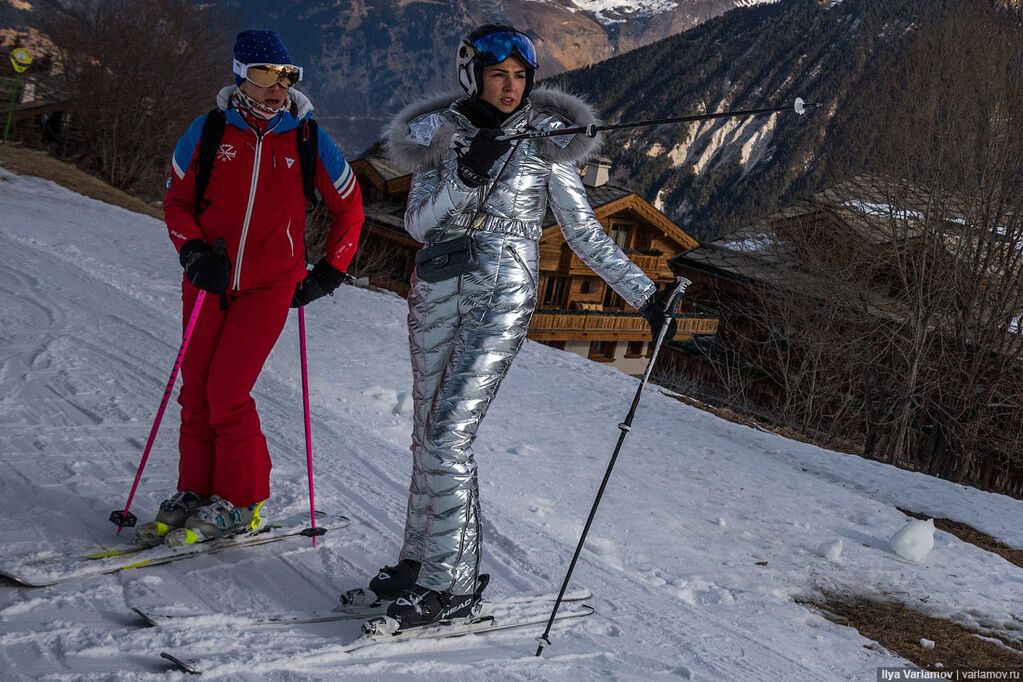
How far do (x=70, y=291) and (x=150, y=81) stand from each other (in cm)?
2466

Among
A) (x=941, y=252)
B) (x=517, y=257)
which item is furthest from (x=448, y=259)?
(x=941, y=252)

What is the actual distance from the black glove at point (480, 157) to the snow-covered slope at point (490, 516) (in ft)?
5.30

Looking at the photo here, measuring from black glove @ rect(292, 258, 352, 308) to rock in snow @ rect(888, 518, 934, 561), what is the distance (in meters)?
3.56

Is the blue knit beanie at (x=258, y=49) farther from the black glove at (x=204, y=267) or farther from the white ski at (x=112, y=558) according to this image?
the white ski at (x=112, y=558)

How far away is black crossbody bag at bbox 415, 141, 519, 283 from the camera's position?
3.17 metres

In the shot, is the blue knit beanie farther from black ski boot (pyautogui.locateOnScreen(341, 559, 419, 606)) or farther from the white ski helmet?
black ski boot (pyautogui.locateOnScreen(341, 559, 419, 606))

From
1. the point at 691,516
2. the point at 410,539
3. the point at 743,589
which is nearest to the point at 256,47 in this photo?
the point at 410,539

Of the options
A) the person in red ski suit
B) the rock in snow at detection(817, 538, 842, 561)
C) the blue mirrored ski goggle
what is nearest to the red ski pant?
the person in red ski suit

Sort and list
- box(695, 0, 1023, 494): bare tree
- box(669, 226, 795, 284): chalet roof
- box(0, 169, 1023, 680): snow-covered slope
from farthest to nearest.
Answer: box(669, 226, 795, 284): chalet roof → box(695, 0, 1023, 494): bare tree → box(0, 169, 1023, 680): snow-covered slope

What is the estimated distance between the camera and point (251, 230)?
3.57m

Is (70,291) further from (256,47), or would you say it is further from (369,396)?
(256,47)

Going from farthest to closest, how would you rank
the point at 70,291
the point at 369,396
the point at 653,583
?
the point at 70,291
the point at 369,396
the point at 653,583

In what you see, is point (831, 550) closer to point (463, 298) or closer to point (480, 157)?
point (463, 298)

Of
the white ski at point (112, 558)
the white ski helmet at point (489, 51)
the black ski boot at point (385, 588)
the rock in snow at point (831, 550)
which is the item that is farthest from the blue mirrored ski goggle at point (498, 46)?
the rock in snow at point (831, 550)
